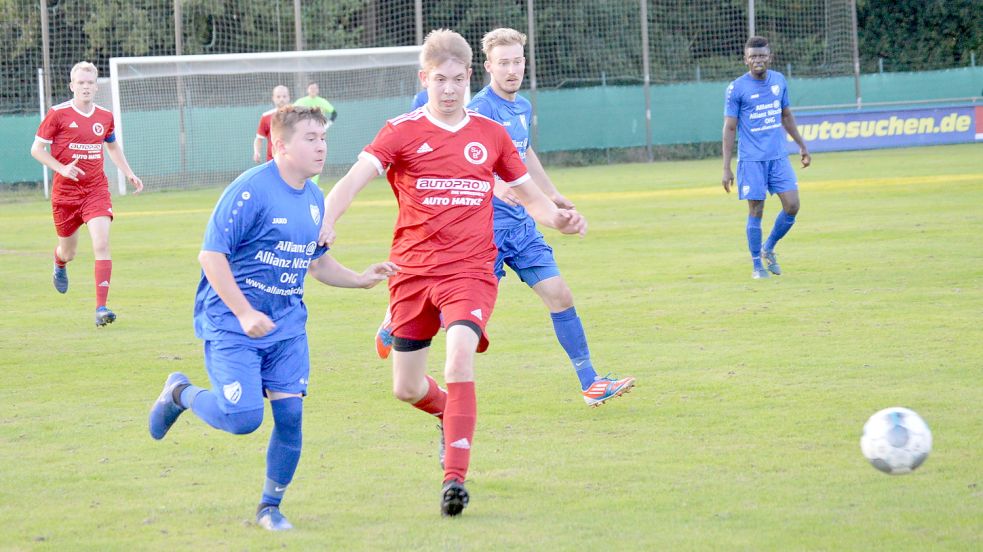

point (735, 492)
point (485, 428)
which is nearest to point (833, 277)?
point (485, 428)

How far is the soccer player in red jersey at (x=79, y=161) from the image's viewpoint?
37.1ft

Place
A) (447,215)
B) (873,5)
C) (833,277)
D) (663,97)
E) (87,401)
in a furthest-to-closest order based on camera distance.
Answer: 1. (873,5)
2. (663,97)
3. (833,277)
4. (87,401)
5. (447,215)

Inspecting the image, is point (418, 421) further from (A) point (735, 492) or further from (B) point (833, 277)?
(B) point (833, 277)

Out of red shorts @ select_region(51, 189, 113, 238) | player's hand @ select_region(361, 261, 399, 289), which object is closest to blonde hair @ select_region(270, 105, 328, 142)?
player's hand @ select_region(361, 261, 399, 289)

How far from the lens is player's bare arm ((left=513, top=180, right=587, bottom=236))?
5.77m

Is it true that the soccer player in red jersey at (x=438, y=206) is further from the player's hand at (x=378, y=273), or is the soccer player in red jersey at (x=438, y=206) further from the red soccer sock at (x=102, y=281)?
the red soccer sock at (x=102, y=281)

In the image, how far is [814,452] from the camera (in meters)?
5.99

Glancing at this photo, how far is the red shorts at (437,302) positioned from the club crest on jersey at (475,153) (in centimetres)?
52

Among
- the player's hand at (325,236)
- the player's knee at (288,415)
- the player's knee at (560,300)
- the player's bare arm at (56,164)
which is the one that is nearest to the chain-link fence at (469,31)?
the player's bare arm at (56,164)

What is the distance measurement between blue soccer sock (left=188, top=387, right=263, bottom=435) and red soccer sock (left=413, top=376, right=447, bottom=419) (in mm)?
1089

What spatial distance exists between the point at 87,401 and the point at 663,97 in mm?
29056

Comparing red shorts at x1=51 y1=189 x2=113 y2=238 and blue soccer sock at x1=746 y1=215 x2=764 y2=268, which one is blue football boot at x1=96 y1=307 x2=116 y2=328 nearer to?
red shorts at x1=51 y1=189 x2=113 y2=238

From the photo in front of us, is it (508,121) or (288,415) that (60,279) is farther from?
(288,415)

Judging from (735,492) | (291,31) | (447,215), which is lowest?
(735,492)
